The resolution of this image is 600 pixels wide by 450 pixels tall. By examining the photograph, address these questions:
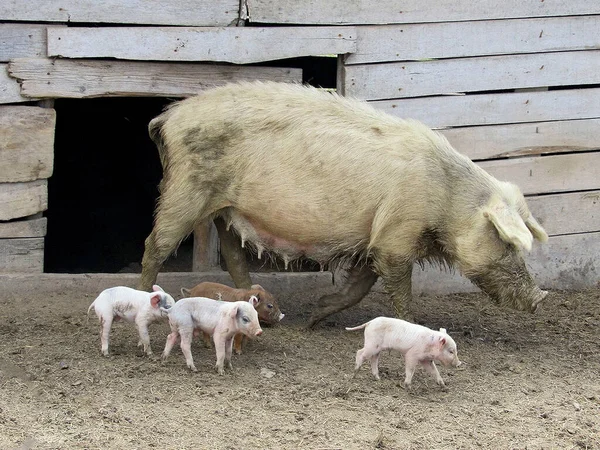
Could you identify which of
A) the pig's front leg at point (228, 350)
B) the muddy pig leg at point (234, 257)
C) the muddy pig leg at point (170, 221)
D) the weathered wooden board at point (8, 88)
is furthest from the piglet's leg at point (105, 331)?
the weathered wooden board at point (8, 88)

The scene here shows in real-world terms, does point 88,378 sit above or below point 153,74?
below

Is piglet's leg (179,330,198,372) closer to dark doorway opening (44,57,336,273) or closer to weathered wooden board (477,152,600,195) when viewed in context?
weathered wooden board (477,152,600,195)

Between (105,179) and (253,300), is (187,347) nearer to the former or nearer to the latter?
(253,300)

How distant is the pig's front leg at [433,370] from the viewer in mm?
5449

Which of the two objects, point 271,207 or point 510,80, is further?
point 510,80

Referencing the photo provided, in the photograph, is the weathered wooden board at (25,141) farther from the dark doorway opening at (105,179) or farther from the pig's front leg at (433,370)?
the pig's front leg at (433,370)

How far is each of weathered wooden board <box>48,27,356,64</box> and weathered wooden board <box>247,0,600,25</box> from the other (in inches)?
3.8

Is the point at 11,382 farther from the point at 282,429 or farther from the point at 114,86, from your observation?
the point at 114,86

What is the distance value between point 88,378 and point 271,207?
1.79 m

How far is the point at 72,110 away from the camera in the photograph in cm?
971

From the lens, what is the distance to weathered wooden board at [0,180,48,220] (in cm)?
677

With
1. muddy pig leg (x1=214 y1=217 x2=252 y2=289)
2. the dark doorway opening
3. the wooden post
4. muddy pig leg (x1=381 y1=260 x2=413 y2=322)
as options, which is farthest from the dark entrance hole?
muddy pig leg (x1=381 y1=260 x2=413 y2=322)

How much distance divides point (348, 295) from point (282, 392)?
1.51 metres

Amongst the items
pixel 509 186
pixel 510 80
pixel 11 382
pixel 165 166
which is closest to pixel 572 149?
pixel 510 80
